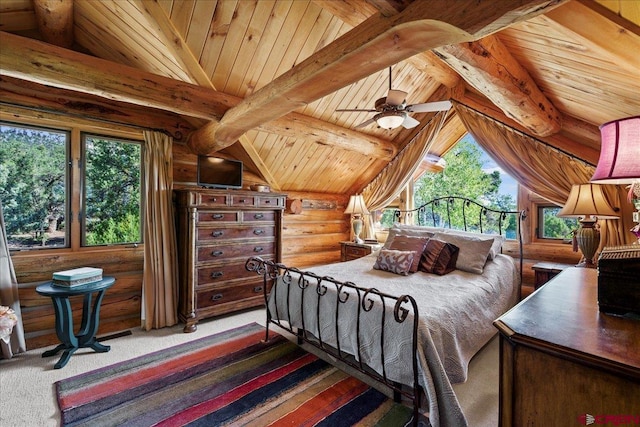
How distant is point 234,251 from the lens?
364 cm

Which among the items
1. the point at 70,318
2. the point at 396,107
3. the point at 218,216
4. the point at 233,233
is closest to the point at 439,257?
the point at 396,107

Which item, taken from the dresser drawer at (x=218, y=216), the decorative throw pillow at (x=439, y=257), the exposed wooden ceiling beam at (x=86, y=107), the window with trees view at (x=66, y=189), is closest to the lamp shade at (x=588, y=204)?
the decorative throw pillow at (x=439, y=257)

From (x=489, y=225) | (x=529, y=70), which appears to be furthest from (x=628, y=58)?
(x=489, y=225)

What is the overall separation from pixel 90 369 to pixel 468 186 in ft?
15.9

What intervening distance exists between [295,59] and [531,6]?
2360 mm

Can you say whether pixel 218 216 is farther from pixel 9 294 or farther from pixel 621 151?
pixel 621 151

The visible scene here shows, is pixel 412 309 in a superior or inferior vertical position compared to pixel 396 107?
inferior

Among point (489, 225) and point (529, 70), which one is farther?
point (489, 225)

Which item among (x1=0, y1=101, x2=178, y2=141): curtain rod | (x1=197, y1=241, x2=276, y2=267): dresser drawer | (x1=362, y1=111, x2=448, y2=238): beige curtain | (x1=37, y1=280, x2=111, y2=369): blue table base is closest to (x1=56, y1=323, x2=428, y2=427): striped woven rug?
(x1=37, y1=280, x2=111, y2=369): blue table base

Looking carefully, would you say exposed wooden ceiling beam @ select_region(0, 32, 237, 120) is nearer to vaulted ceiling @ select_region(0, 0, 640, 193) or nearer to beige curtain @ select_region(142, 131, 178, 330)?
Result: vaulted ceiling @ select_region(0, 0, 640, 193)

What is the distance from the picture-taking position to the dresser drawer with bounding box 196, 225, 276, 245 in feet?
11.1

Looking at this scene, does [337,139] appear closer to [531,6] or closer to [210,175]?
[210,175]

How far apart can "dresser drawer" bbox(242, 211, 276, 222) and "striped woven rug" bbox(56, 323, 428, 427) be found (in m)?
1.60

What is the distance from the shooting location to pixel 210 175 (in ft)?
12.0
